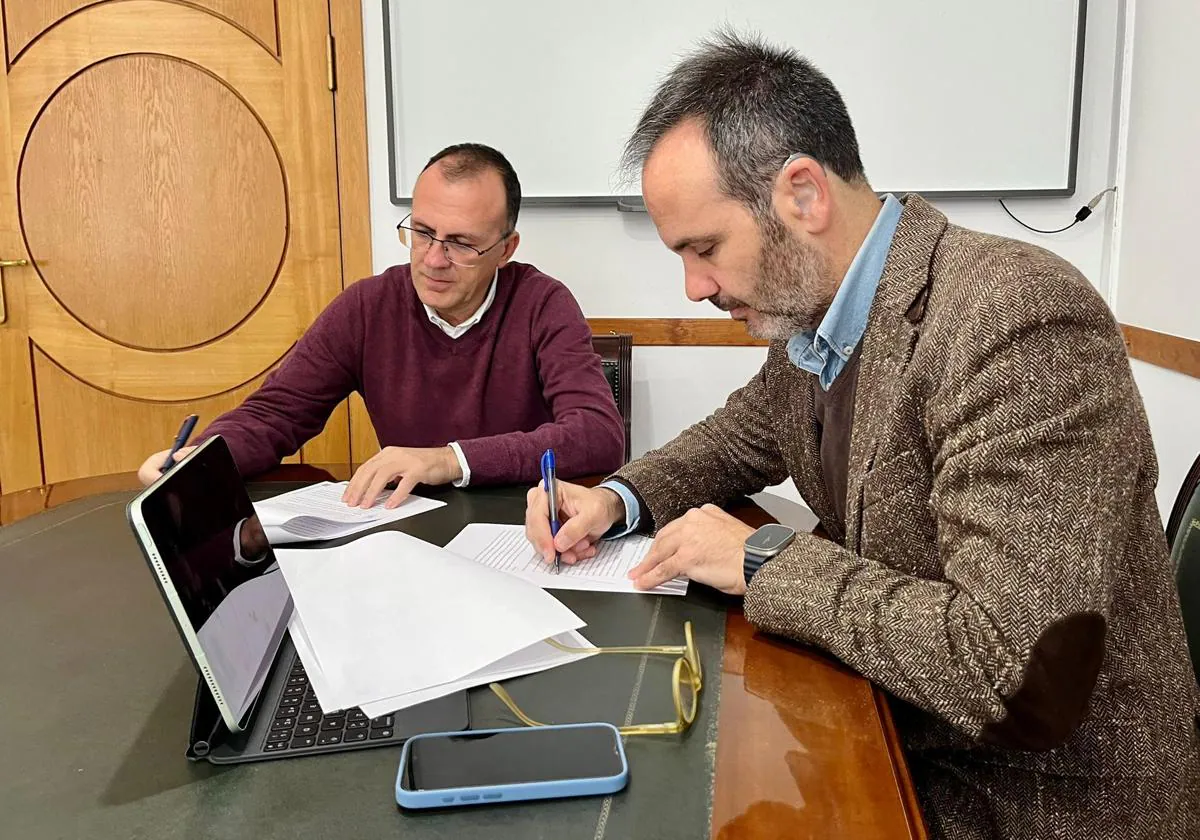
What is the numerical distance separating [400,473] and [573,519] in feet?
1.39

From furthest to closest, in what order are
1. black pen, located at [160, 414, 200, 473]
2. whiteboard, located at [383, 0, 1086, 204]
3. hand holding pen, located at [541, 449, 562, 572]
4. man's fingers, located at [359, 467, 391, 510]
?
whiteboard, located at [383, 0, 1086, 204]
man's fingers, located at [359, 467, 391, 510]
black pen, located at [160, 414, 200, 473]
hand holding pen, located at [541, 449, 562, 572]

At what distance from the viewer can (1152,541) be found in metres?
0.95

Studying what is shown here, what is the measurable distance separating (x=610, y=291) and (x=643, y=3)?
793mm

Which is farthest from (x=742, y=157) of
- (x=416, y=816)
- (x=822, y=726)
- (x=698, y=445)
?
(x=416, y=816)

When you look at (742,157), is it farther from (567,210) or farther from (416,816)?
(567,210)

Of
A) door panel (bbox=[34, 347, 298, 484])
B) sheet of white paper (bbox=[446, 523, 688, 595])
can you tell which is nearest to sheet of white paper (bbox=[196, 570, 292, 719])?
sheet of white paper (bbox=[446, 523, 688, 595])

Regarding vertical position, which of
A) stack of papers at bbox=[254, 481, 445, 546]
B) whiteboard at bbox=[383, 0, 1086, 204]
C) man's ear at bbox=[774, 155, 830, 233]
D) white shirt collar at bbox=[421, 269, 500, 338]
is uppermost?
whiteboard at bbox=[383, 0, 1086, 204]

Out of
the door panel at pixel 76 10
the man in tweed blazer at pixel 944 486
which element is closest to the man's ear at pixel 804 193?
the man in tweed blazer at pixel 944 486

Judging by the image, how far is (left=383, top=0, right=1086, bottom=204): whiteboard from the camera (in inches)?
99.1

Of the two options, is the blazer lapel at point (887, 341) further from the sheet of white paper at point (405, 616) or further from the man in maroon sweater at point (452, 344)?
the man in maroon sweater at point (452, 344)

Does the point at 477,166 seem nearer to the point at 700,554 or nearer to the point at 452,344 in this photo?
the point at 452,344

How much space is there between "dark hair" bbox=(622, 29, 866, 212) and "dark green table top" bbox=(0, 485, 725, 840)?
1.58ft

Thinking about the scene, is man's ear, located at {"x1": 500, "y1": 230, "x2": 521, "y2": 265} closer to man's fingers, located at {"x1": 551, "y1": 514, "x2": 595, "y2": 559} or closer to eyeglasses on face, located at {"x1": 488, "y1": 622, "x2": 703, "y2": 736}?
man's fingers, located at {"x1": 551, "y1": 514, "x2": 595, "y2": 559}

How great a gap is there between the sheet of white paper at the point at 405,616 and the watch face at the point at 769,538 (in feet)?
0.68
